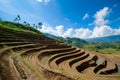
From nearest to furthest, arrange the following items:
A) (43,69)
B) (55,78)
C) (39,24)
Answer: (55,78) < (43,69) < (39,24)

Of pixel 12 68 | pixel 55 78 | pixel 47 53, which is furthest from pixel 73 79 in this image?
pixel 47 53

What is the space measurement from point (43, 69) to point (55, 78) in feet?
5.90

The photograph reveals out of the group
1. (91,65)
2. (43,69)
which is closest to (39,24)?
(91,65)

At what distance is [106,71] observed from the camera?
27.0 metres

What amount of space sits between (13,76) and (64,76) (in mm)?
4043

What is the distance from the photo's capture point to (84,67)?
26344mm

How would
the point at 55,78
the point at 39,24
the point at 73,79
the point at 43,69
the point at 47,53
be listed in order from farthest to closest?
the point at 39,24, the point at 47,53, the point at 43,69, the point at 55,78, the point at 73,79

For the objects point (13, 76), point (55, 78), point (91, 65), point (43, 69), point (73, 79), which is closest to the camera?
point (13, 76)

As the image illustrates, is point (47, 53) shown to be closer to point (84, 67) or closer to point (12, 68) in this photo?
point (84, 67)

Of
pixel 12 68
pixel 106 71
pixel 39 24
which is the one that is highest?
pixel 39 24

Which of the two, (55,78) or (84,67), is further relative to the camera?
(84,67)

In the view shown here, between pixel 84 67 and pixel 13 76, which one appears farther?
pixel 84 67

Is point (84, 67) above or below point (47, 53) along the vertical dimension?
below

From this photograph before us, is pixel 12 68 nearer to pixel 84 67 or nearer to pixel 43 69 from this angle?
pixel 43 69
